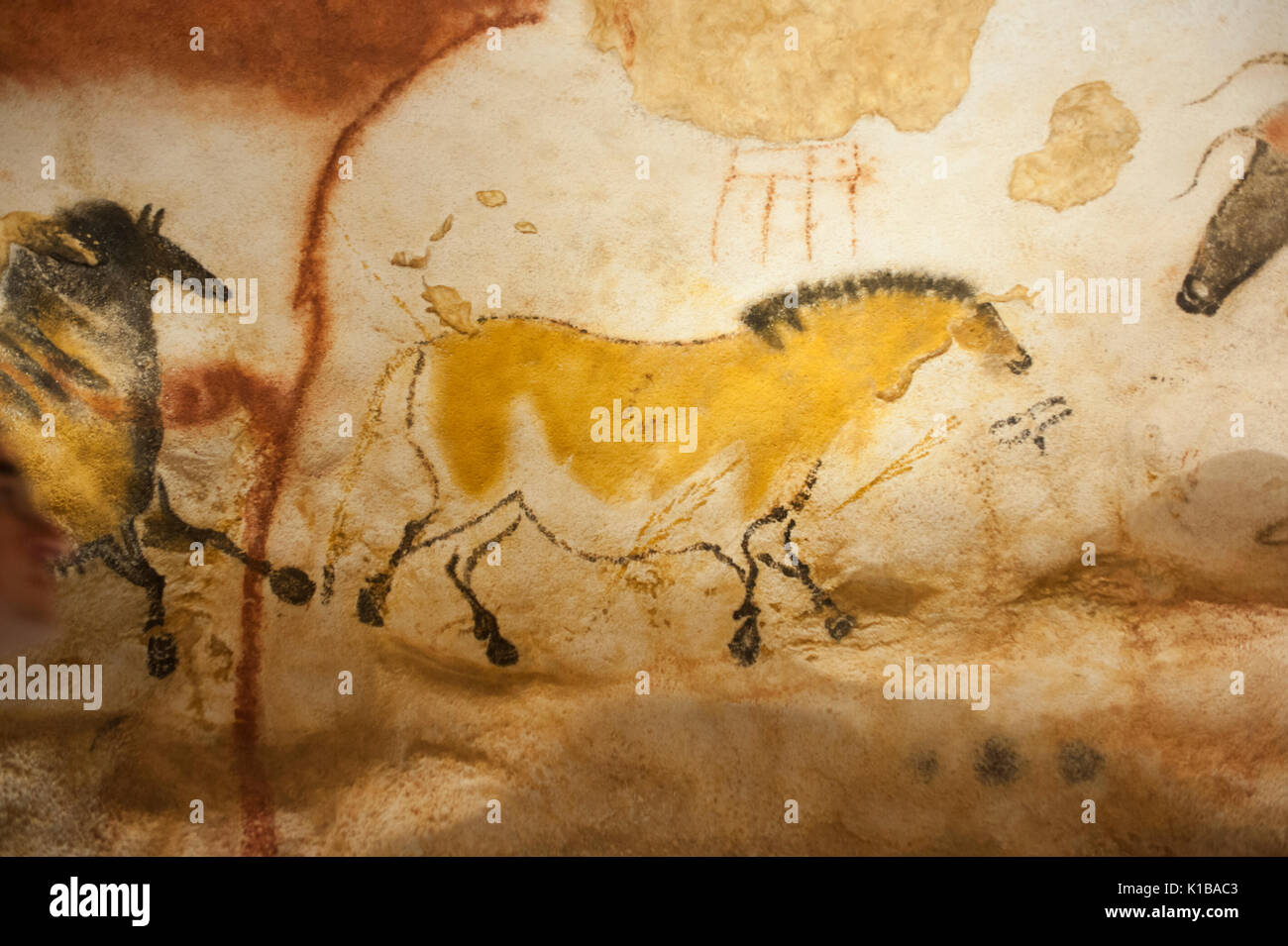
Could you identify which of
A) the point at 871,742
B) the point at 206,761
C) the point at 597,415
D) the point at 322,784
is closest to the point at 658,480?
the point at 597,415

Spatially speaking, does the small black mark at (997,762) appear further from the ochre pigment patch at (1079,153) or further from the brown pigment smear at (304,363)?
the brown pigment smear at (304,363)

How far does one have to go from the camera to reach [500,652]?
12.9ft

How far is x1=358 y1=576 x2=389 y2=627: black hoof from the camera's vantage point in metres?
3.94

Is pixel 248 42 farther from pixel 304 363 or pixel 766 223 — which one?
pixel 766 223

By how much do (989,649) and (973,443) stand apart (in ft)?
3.38

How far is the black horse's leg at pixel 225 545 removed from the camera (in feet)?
13.0

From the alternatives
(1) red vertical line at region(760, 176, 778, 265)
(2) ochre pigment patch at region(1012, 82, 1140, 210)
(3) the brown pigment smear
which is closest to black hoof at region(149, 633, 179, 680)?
(3) the brown pigment smear

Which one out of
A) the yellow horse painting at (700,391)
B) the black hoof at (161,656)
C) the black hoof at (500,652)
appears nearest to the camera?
the black hoof at (161,656)

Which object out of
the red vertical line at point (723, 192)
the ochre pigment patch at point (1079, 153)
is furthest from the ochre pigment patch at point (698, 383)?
the ochre pigment patch at point (1079, 153)

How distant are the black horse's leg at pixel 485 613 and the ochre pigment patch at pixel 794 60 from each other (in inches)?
92.0

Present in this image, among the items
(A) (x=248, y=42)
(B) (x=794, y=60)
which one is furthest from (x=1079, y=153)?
(A) (x=248, y=42)

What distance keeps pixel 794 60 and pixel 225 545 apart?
3728 mm

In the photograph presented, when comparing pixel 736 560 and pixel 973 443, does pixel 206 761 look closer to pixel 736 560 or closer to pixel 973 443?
pixel 736 560

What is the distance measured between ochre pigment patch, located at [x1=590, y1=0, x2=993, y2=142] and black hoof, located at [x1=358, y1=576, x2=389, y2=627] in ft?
9.02
